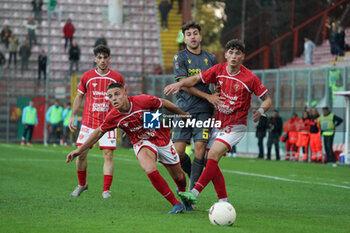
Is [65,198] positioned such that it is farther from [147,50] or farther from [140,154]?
[147,50]

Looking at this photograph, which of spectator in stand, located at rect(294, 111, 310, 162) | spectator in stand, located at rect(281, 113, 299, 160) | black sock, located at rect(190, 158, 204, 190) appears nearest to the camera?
black sock, located at rect(190, 158, 204, 190)

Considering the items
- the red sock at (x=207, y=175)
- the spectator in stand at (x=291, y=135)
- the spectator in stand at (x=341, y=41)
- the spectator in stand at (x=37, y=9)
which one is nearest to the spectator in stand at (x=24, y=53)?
the spectator in stand at (x=37, y=9)

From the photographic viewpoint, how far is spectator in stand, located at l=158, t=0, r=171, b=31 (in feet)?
137

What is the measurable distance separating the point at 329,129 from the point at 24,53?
1899 cm

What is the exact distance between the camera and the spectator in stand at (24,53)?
3738 cm

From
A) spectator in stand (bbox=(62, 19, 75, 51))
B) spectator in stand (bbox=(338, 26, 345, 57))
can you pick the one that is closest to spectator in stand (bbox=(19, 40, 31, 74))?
spectator in stand (bbox=(62, 19, 75, 51))

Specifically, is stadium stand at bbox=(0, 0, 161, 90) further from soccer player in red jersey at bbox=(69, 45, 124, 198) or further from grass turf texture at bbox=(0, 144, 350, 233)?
soccer player in red jersey at bbox=(69, 45, 124, 198)

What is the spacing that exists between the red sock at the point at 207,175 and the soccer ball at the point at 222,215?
1.03 meters

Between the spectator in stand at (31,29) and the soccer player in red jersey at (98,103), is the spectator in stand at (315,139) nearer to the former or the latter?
the soccer player in red jersey at (98,103)

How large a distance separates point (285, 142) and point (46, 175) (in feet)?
47.1

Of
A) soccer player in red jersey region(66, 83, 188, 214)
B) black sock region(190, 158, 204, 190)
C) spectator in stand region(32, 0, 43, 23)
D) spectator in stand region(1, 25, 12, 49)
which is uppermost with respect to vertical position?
spectator in stand region(32, 0, 43, 23)

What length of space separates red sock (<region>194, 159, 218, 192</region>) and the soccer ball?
103 centimetres

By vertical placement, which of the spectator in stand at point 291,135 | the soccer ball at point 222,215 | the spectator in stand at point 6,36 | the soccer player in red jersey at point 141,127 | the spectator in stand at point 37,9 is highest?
the spectator in stand at point 37,9

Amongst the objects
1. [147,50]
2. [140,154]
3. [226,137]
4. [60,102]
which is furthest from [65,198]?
[147,50]
